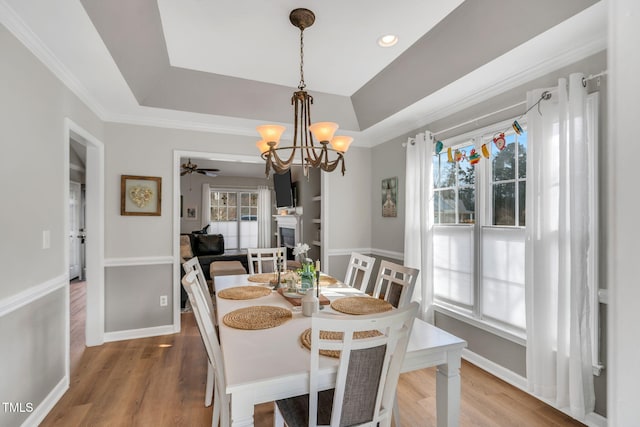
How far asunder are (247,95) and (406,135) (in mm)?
1855

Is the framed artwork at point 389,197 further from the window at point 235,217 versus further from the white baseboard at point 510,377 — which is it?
the window at point 235,217

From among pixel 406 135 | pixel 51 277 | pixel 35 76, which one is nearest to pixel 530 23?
pixel 406 135

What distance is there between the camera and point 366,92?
3.26m

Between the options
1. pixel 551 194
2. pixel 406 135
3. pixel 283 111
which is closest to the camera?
pixel 551 194

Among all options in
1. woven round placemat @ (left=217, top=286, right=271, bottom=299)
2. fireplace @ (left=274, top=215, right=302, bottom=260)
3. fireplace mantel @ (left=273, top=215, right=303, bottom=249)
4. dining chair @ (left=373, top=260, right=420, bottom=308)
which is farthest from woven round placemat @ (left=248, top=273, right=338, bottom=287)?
fireplace mantel @ (left=273, top=215, right=303, bottom=249)

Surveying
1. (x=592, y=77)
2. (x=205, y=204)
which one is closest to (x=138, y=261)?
(x=592, y=77)

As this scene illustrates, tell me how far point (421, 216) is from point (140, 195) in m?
3.00

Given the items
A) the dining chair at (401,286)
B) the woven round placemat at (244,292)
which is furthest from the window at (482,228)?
the woven round placemat at (244,292)

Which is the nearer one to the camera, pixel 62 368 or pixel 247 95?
pixel 62 368

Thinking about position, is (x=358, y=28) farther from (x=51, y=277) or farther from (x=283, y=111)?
(x=51, y=277)

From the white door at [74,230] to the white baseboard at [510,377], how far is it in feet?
22.1

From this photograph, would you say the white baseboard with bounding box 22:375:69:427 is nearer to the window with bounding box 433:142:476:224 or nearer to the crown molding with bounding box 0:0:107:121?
the crown molding with bounding box 0:0:107:121

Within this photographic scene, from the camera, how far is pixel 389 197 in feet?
13.0

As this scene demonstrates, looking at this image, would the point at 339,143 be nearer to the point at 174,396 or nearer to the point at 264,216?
the point at 174,396
